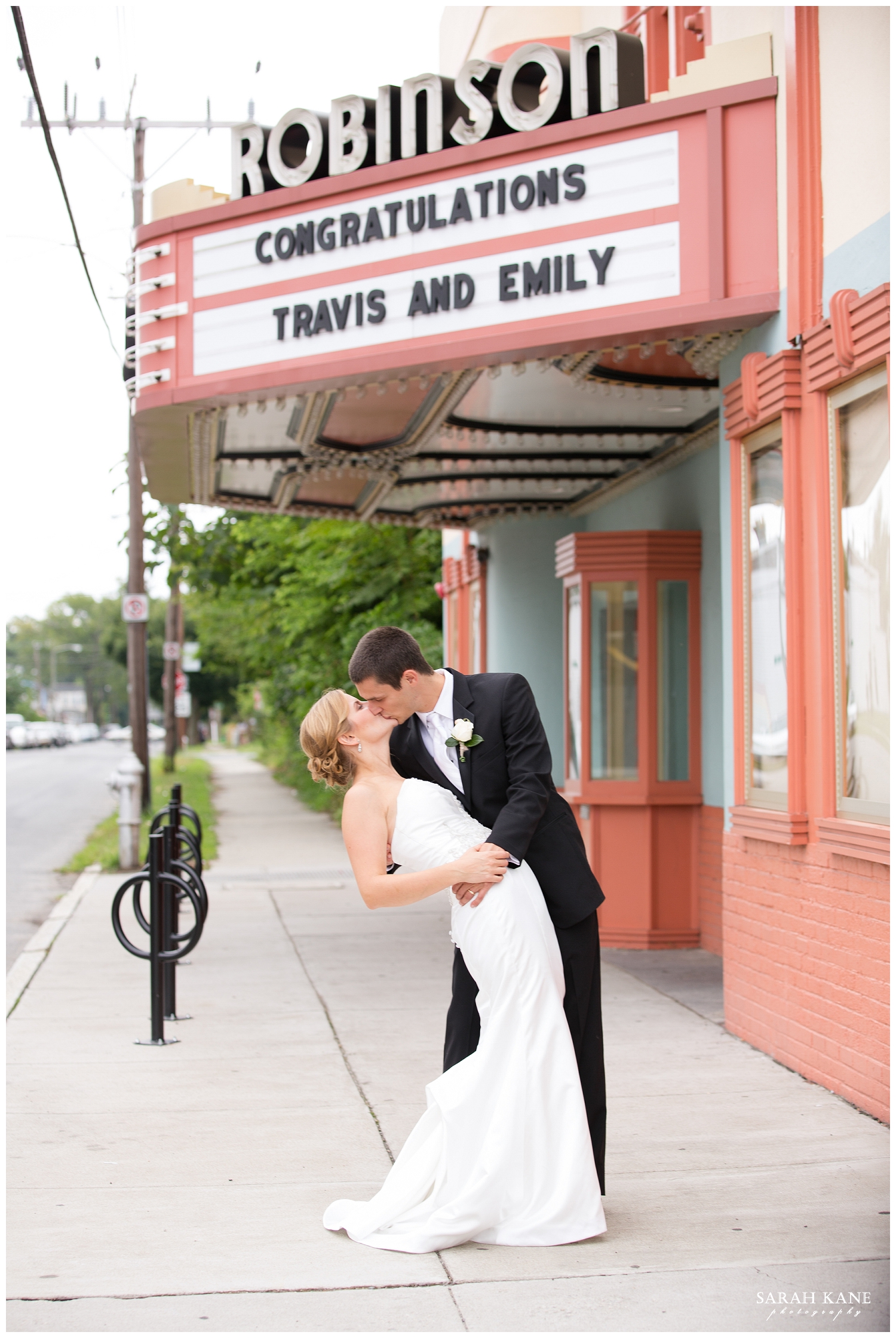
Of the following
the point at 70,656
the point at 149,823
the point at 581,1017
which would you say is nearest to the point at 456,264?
the point at 581,1017

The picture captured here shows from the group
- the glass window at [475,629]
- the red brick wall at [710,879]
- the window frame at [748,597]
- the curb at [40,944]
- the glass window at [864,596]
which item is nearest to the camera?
the glass window at [864,596]

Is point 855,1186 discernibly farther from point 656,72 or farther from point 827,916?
point 656,72

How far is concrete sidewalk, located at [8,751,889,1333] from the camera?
361 centimetres

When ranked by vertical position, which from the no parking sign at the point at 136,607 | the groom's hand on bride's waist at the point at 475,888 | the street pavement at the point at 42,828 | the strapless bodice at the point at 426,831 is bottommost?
the street pavement at the point at 42,828

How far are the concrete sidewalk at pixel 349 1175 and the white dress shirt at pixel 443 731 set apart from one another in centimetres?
146

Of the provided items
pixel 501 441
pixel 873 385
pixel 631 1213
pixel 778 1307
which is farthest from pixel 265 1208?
pixel 501 441

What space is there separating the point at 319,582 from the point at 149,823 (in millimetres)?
4249

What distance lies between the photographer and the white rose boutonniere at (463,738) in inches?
161

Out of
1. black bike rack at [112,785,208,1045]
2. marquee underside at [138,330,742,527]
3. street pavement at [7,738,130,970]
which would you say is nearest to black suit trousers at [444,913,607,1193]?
black bike rack at [112,785,208,1045]

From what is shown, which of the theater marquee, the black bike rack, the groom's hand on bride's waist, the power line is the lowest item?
the black bike rack

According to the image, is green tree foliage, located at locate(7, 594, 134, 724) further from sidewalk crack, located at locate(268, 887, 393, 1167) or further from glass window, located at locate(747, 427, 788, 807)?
glass window, located at locate(747, 427, 788, 807)

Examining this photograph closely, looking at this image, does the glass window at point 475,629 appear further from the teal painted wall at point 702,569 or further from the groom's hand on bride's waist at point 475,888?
the groom's hand on bride's waist at point 475,888

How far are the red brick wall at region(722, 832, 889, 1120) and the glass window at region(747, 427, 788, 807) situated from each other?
39 centimetres

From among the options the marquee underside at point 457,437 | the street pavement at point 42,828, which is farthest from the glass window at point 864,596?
the street pavement at point 42,828
